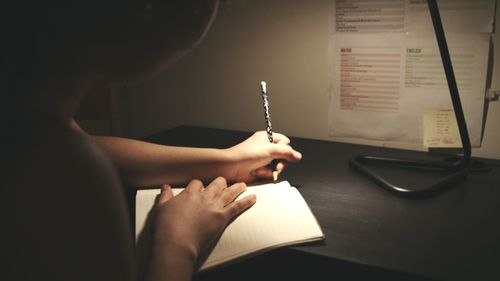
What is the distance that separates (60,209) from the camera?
1.07 feet

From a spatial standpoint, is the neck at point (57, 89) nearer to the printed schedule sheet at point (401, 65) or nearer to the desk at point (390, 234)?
the desk at point (390, 234)

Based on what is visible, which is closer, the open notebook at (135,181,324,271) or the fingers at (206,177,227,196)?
the open notebook at (135,181,324,271)

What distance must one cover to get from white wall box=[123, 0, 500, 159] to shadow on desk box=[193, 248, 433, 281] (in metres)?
0.63

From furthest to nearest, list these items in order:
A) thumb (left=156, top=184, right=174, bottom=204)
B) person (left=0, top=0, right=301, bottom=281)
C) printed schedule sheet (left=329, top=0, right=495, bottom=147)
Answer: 1. printed schedule sheet (left=329, top=0, right=495, bottom=147)
2. thumb (left=156, top=184, right=174, bottom=204)
3. person (left=0, top=0, right=301, bottom=281)

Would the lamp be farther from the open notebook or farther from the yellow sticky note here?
the open notebook

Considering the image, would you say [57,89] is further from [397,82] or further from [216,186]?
→ [397,82]

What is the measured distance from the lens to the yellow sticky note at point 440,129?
3.44 ft

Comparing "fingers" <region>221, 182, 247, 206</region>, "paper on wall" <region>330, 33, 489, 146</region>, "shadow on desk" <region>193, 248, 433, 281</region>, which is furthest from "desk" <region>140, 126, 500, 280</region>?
"paper on wall" <region>330, 33, 489, 146</region>

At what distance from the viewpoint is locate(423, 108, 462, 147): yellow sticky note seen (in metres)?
1.05

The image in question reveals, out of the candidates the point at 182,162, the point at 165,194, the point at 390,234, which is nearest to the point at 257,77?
the point at 182,162

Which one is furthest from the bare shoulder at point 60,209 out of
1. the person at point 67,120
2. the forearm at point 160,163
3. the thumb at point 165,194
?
the forearm at point 160,163

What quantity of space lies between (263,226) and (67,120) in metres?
0.38

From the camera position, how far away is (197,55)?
134 centimetres

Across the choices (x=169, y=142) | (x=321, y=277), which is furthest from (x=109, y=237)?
(x=169, y=142)
